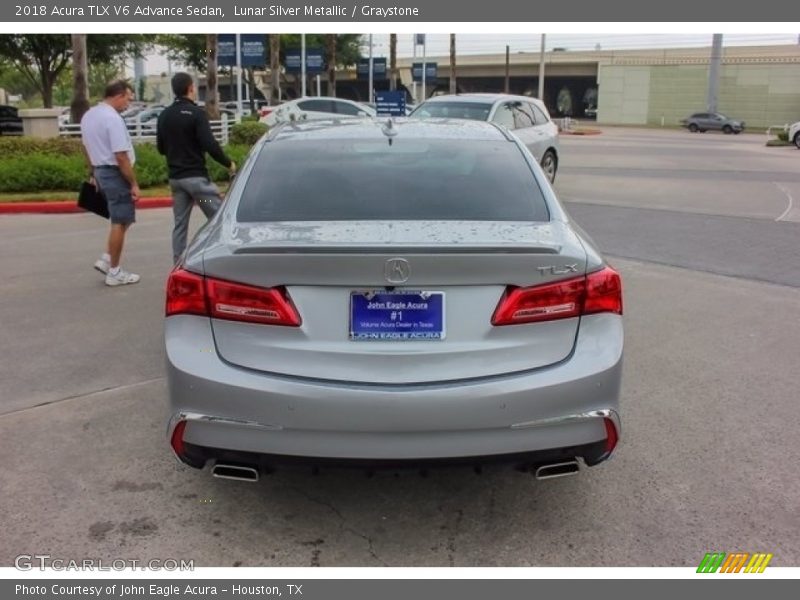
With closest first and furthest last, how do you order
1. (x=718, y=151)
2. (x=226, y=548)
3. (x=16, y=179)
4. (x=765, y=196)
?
(x=226, y=548), (x=16, y=179), (x=765, y=196), (x=718, y=151)

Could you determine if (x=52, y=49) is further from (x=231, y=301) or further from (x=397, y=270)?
(x=397, y=270)

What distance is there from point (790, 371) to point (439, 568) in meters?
3.41

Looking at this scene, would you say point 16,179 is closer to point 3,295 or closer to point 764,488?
point 3,295

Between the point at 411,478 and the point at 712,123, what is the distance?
59.8m

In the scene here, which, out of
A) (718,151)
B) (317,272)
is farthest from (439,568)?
(718,151)

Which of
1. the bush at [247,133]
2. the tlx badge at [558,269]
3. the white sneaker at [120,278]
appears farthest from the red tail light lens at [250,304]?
the bush at [247,133]

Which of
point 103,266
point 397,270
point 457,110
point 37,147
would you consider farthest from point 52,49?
point 397,270

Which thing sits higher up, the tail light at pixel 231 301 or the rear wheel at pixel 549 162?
the tail light at pixel 231 301

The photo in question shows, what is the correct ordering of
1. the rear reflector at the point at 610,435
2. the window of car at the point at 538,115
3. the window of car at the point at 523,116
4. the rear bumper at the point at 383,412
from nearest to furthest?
the rear bumper at the point at 383,412 → the rear reflector at the point at 610,435 → the window of car at the point at 523,116 → the window of car at the point at 538,115

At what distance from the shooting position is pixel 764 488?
3.80 meters

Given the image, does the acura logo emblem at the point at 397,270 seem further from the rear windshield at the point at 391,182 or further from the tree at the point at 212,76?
the tree at the point at 212,76

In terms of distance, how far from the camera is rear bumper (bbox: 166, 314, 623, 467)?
9.78ft

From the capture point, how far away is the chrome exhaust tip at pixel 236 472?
3152 millimetres

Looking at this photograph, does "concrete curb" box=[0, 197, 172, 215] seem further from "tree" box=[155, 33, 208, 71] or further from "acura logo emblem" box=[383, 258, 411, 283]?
"tree" box=[155, 33, 208, 71]
